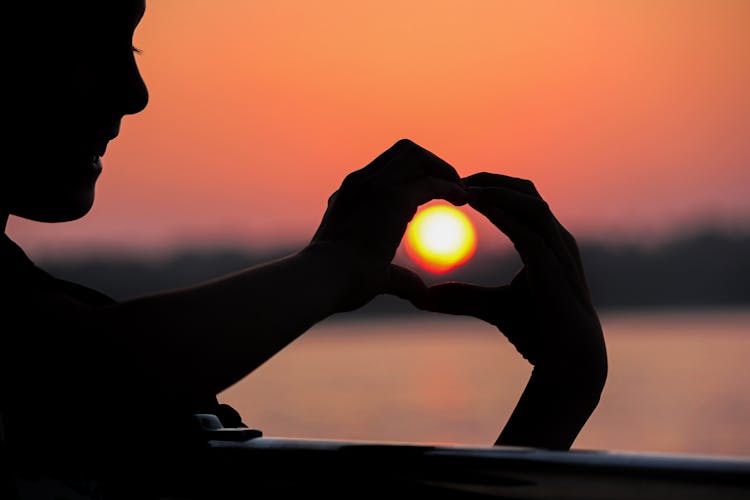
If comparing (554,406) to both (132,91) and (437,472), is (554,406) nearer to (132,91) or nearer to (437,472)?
(437,472)

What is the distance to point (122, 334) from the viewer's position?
0.75m

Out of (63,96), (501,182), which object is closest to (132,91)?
(63,96)

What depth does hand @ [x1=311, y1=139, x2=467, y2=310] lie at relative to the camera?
2.84 ft

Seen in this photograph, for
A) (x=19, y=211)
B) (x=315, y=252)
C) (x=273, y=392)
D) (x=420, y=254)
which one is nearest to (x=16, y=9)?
(x=19, y=211)

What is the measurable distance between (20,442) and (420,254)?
118 centimetres

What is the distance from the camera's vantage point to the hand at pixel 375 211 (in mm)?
866

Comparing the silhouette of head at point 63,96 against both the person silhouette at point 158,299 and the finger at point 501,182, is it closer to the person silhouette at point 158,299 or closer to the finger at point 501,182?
the person silhouette at point 158,299

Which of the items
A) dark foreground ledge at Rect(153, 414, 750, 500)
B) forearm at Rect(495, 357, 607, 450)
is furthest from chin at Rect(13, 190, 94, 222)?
forearm at Rect(495, 357, 607, 450)

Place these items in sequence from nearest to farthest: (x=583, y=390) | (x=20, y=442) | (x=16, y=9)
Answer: (x=20, y=442) < (x=16, y=9) < (x=583, y=390)

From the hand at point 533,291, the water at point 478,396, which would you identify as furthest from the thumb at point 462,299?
the water at point 478,396

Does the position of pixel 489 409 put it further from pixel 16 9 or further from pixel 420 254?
pixel 16 9

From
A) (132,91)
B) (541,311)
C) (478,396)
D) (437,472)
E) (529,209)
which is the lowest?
(478,396)

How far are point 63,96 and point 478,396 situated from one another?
54.6 ft

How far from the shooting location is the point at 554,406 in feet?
3.62
